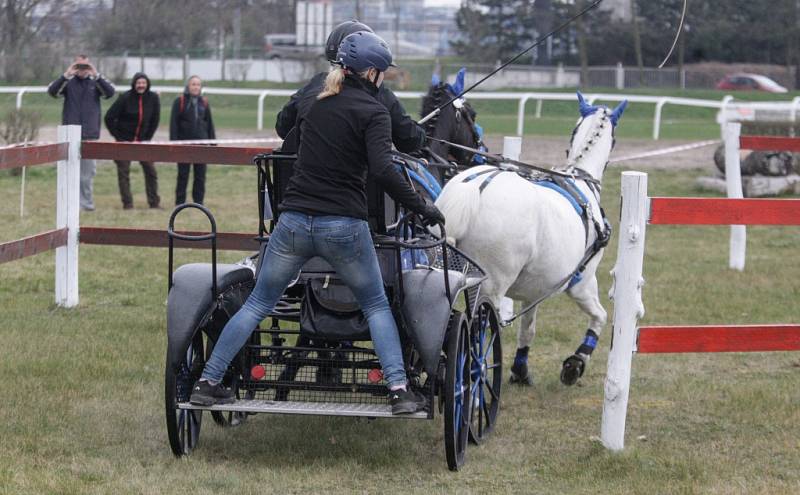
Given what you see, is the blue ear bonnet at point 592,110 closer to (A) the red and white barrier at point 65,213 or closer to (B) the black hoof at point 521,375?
(B) the black hoof at point 521,375

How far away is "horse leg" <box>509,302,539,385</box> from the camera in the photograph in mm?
8117

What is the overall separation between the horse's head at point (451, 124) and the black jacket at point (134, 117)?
8870mm

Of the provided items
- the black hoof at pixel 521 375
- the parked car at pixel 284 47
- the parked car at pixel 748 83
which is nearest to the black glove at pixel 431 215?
the black hoof at pixel 521 375

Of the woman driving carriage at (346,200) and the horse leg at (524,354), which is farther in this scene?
the horse leg at (524,354)

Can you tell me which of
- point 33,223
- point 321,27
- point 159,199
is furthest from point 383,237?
point 321,27

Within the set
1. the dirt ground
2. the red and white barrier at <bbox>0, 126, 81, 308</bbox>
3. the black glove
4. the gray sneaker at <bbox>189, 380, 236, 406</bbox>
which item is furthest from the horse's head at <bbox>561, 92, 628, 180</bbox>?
the dirt ground

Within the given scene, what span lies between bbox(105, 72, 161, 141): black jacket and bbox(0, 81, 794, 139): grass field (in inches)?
436

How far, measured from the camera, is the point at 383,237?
612 centimetres

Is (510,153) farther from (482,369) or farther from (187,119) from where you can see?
(187,119)

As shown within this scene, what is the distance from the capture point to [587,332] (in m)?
8.29

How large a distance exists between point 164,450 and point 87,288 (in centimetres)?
516

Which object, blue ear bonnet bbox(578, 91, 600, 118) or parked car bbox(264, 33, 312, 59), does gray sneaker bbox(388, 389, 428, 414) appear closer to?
blue ear bonnet bbox(578, 91, 600, 118)

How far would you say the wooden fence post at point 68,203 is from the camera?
385 inches

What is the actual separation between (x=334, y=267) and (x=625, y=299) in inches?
61.7
